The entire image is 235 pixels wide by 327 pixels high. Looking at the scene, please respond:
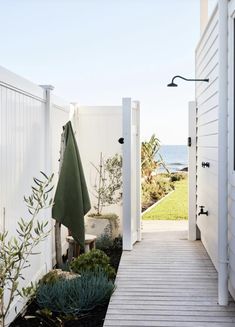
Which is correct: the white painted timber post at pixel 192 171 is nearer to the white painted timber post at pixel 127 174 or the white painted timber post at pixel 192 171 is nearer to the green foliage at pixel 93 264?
the white painted timber post at pixel 127 174

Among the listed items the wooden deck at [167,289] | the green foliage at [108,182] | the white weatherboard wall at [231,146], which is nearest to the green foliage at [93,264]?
the wooden deck at [167,289]

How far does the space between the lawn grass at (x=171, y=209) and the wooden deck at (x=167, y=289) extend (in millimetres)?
2225

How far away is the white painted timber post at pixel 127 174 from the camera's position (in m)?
6.01

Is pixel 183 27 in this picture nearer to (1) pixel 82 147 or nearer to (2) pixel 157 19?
(2) pixel 157 19

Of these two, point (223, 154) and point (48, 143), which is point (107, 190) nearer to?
point (48, 143)

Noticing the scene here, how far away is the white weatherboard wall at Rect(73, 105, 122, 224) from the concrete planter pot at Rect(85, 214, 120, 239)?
40 cm

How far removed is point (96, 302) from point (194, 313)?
803mm

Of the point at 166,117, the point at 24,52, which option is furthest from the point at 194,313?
the point at 166,117

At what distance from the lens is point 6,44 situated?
17.2 m

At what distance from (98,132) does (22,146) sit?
10.1 ft

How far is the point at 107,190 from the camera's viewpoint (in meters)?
6.80

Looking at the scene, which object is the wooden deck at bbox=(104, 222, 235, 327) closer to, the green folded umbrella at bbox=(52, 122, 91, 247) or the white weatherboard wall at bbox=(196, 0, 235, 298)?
the white weatherboard wall at bbox=(196, 0, 235, 298)

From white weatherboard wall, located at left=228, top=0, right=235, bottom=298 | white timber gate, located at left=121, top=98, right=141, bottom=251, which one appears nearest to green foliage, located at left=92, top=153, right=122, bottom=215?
white timber gate, located at left=121, top=98, right=141, bottom=251

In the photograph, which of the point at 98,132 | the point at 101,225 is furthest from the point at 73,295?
the point at 98,132
